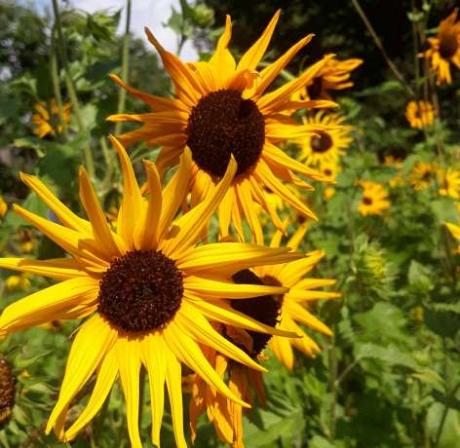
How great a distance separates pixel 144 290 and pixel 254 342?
364 millimetres

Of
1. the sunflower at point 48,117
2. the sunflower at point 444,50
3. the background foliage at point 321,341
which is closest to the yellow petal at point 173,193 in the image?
the background foliage at point 321,341

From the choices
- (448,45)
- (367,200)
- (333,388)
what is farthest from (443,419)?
(367,200)

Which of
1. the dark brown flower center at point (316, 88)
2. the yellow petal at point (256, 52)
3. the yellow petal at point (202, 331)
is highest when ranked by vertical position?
the yellow petal at point (256, 52)

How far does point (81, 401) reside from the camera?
1.24 m

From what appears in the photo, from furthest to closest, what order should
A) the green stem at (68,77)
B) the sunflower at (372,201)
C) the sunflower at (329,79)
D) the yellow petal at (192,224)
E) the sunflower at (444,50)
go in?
the sunflower at (372,201) < the sunflower at (444,50) < the sunflower at (329,79) < the green stem at (68,77) < the yellow petal at (192,224)

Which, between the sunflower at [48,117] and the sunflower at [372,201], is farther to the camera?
the sunflower at [372,201]

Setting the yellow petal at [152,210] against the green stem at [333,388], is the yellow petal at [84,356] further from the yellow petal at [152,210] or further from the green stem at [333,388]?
the green stem at [333,388]

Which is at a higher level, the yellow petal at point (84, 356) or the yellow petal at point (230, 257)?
the yellow petal at point (230, 257)

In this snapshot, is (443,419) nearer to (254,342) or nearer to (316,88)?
(254,342)

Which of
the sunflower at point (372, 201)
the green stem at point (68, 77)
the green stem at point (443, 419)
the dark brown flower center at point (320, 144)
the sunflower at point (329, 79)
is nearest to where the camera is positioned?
the green stem at point (68, 77)

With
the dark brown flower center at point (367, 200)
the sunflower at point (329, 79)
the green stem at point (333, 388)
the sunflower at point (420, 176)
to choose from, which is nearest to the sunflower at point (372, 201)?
the dark brown flower center at point (367, 200)

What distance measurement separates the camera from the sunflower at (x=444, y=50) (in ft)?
10.3

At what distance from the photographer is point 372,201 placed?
434cm

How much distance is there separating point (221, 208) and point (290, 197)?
0.50 feet
